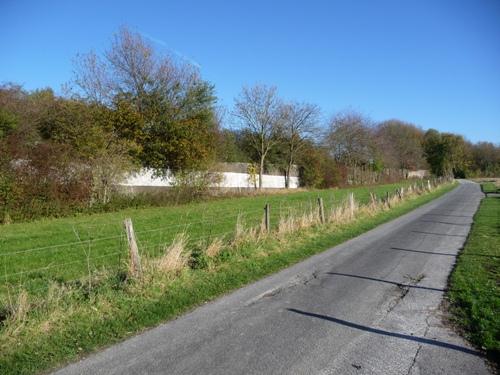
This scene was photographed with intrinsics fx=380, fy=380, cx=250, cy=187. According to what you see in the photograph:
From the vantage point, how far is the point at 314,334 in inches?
194

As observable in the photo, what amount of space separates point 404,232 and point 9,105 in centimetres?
2034

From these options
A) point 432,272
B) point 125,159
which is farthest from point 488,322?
point 125,159

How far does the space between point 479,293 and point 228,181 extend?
2872 cm

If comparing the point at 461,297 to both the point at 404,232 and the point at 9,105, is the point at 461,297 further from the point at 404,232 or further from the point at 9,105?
the point at 9,105

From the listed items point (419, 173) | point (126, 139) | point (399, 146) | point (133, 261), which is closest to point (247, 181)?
point (126, 139)

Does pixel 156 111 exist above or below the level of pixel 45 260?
above

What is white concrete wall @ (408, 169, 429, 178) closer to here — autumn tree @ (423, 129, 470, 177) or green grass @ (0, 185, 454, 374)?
autumn tree @ (423, 129, 470, 177)

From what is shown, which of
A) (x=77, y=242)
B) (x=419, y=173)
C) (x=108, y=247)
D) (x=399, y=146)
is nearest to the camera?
(x=108, y=247)

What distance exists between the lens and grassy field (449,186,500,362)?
4891 millimetres

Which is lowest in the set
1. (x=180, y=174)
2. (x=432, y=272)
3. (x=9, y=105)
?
(x=432, y=272)

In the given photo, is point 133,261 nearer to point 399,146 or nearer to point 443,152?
point 399,146

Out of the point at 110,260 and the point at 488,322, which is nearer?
the point at 488,322

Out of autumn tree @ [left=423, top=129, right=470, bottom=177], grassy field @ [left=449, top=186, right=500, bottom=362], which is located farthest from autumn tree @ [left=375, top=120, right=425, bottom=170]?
grassy field @ [left=449, top=186, right=500, bottom=362]

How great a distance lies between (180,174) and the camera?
27.2m
